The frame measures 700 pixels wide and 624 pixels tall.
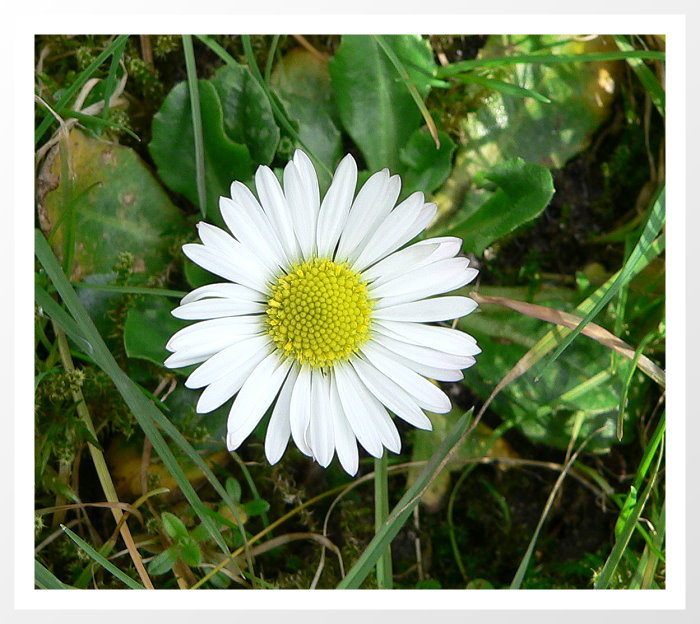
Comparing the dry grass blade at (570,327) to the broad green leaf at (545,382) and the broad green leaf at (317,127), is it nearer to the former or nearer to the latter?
the broad green leaf at (545,382)

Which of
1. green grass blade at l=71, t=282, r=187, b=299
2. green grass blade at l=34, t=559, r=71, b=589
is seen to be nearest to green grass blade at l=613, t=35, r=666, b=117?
green grass blade at l=71, t=282, r=187, b=299

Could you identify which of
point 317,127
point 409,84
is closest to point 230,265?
point 317,127

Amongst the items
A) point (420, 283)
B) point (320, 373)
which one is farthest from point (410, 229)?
point (320, 373)

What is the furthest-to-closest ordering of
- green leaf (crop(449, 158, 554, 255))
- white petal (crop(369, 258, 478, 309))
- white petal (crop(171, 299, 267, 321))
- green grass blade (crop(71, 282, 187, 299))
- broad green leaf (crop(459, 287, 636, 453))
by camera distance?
broad green leaf (crop(459, 287, 636, 453)) < green leaf (crop(449, 158, 554, 255)) < green grass blade (crop(71, 282, 187, 299)) < white petal (crop(369, 258, 478, 309)) < white petal (crop(171, 299, 267, 321))

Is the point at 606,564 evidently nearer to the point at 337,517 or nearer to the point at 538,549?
the point at 538,549

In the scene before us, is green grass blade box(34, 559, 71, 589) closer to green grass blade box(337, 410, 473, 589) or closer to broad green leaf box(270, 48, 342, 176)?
green grass blade box(337, 410, 473, 589)
